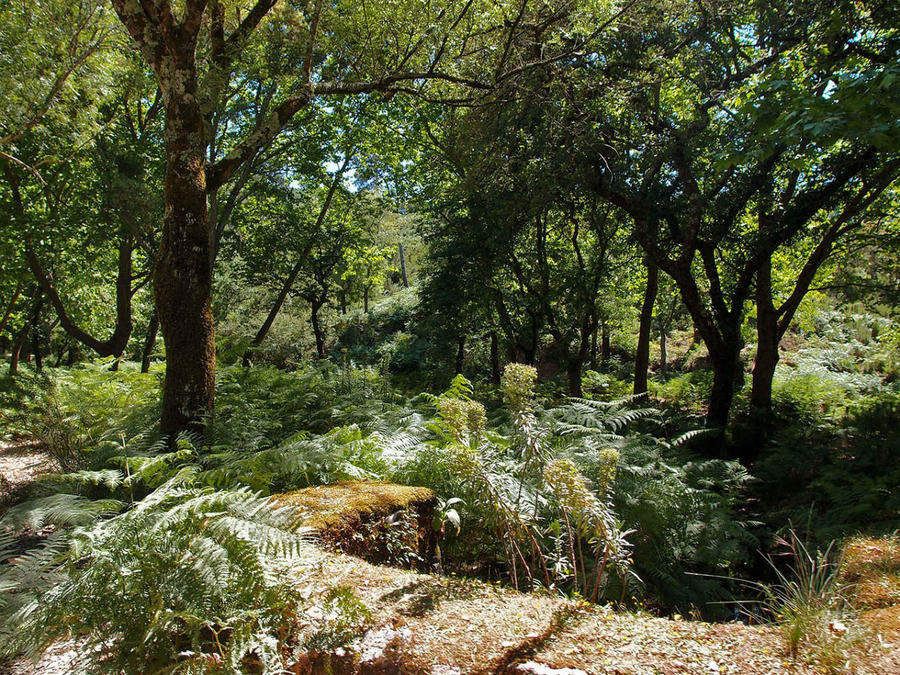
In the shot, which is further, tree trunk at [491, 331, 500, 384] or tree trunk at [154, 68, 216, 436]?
tree trunk at [491, 331, 500, 384]

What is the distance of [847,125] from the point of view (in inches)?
160

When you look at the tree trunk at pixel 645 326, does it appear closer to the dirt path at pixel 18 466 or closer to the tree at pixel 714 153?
the tree at pixel 714 153

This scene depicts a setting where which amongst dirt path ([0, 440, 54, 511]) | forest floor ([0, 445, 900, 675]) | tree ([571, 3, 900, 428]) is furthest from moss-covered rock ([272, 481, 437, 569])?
tree ([571, 3, 900, 428])

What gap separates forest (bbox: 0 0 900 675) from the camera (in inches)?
82.4

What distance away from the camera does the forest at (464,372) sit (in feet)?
6.86

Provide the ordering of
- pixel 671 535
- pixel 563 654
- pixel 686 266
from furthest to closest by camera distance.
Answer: pixel 686 266 → pixel 671 535 → pixel 563 654

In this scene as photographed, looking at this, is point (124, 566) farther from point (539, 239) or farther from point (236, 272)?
point (236, 272)

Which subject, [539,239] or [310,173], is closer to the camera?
[539,239]

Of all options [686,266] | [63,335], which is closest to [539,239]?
[686,266]

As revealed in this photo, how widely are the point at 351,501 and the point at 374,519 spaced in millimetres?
202

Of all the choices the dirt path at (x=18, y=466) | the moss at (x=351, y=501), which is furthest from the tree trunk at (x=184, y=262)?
the moss at (x=351, y=501)

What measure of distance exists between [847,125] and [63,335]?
28308mm

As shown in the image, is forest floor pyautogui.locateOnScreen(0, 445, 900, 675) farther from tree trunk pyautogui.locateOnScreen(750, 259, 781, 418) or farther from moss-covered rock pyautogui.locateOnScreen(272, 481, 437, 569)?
tree trunk pyautogui.locateOnScreen(750, 259, 781, 418)

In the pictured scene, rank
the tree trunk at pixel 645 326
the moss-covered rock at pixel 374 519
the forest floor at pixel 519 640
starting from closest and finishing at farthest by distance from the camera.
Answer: the forest floor at pixel 519 640, the moss-covered rock at pixel 374 519, the tree trunk at pixel 645 326
